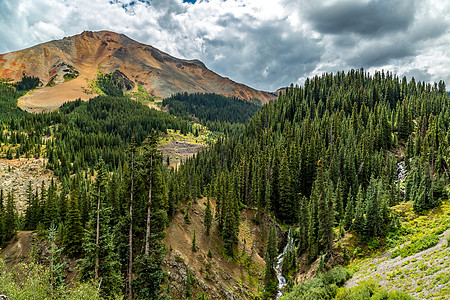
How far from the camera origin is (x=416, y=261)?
28922 mm

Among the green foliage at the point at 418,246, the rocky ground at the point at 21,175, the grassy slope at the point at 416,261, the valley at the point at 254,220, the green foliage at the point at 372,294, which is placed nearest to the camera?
the green foliage at the point at 372,294

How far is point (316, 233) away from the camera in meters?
57.1

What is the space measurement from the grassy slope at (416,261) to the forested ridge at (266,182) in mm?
3120

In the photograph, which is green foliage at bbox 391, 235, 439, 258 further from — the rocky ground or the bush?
the rocky ground

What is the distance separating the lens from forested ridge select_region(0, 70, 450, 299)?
30.1 meters

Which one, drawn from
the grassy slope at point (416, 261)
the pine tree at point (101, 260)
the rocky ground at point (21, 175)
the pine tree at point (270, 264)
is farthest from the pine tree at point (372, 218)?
the rocky ground at point (21, 175)

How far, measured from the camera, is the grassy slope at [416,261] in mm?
22047

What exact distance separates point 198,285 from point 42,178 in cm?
12253

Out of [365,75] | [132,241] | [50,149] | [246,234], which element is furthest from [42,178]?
[365,75]

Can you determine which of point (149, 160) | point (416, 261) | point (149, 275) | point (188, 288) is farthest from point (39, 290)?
point (416, 261)

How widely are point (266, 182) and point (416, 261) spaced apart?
5931cm

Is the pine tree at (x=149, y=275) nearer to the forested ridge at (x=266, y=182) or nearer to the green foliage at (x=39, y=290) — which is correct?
the forested ridge at (x=266, y=182)

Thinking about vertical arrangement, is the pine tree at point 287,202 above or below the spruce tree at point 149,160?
below

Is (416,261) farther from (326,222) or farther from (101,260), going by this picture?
(101,260)
